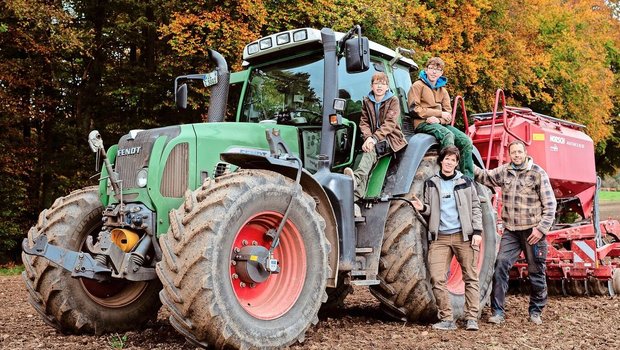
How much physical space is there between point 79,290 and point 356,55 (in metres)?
3.29

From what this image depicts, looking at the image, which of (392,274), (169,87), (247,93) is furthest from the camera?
(169,87)

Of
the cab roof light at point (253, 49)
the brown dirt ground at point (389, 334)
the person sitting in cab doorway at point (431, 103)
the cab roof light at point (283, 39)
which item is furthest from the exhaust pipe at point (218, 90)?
the brown dirt ground at point (389, 334)

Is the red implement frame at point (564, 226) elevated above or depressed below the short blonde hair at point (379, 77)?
below

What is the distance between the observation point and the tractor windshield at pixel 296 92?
7.03m

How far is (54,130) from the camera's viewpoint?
19688 mm

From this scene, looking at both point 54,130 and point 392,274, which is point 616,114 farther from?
point 392,274

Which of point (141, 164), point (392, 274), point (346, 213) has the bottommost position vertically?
point (392, 274)

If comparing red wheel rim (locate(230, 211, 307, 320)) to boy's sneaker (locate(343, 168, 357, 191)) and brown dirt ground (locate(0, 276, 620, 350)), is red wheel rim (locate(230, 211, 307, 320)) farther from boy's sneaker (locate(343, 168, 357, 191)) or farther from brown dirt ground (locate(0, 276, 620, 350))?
boy's sneaker (locate(343, 168, 357, 191))

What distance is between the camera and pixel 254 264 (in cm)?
545

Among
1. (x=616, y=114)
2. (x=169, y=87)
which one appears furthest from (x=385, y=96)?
(x=616, y=114)

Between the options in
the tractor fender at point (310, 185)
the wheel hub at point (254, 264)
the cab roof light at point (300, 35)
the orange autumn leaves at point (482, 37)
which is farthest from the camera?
the orange autumn leaves at point (482, 37)

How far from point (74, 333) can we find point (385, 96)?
3.74 meters

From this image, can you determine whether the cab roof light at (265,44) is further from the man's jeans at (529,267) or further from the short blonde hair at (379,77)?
the man's jeans at (529,267)

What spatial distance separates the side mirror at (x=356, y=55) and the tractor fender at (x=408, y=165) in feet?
4.08
